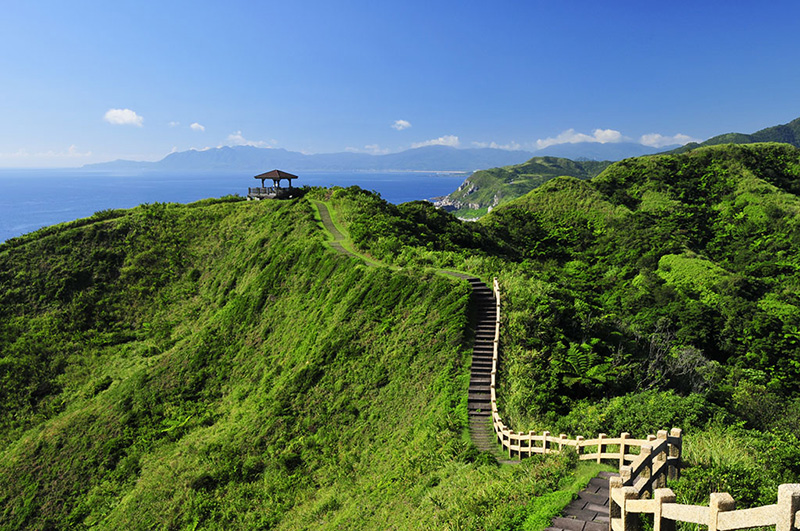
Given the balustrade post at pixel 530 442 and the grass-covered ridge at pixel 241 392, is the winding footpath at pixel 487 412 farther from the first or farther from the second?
the balustrade post at pixel 530 442

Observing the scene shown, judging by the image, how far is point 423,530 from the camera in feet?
38.5

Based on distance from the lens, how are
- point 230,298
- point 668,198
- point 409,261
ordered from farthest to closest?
1. point 668,198
2. point 230,298
3. point 409,261

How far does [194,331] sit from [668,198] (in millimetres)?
88305

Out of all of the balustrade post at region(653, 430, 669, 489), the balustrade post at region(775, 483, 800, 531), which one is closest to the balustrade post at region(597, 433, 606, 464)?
the balustrade post at region(653, 430, 669, 489)

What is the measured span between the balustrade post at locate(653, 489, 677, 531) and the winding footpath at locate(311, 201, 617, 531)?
3.01 meters

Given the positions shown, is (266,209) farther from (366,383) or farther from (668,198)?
(668,198)

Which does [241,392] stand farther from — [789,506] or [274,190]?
[274,190]

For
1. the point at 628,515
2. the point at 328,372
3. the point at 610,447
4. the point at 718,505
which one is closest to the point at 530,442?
the point at 610,447

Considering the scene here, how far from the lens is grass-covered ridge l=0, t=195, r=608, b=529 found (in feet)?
51.0

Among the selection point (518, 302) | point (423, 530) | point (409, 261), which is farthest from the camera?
point (409, 261)

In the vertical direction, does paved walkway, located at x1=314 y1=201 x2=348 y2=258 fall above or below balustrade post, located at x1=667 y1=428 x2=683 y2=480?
above

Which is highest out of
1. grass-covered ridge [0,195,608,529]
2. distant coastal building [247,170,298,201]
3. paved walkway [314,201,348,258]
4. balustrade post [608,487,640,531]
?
distant coastal building [247,170,298,201]

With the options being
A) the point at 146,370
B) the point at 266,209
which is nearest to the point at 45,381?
the point at 146,370

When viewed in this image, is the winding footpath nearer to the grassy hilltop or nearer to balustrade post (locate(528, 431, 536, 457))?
the grassy hilltop
